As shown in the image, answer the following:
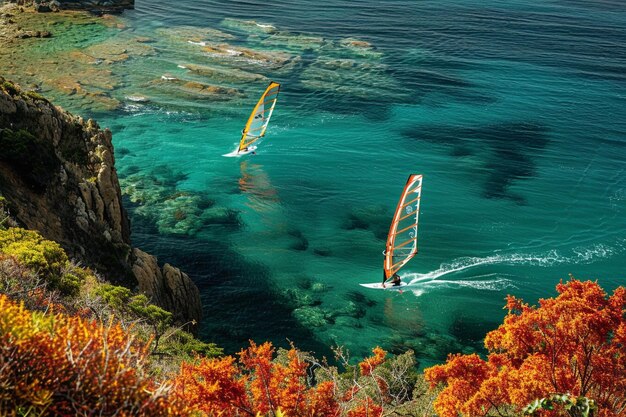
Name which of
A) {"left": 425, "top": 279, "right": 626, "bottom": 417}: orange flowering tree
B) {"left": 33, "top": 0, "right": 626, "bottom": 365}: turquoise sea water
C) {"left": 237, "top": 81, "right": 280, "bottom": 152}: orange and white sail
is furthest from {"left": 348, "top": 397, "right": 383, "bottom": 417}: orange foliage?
{"left": 237, "top": 81, "right": 280, "bottom": 152}: orange and white sail

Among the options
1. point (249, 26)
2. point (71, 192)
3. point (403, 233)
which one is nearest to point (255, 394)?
point (71, 192)

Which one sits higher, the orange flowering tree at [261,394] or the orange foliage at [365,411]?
the orange flowering tree at [261,394]

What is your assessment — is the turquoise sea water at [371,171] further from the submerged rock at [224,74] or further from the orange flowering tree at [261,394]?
the orange flowering tree at [261,394]

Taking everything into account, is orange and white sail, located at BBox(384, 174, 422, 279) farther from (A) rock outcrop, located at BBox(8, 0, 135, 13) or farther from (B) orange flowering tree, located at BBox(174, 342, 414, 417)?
(A) rock outcrop, located at BBox(8, 0, 135, 13)

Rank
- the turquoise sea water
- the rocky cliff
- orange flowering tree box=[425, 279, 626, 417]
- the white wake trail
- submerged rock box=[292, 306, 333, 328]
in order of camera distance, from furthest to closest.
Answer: the white wake trail < the turquoise sea water < submerged rock box=[292, 306, 333, 328] < the rocky cliff < orange flowering tree box=[425, 279, 626, 417]

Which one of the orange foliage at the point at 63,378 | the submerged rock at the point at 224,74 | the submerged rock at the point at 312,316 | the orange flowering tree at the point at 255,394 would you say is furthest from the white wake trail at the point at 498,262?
the submerged rock at the point at 224,74

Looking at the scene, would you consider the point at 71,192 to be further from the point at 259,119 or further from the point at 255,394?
the point at 259,119

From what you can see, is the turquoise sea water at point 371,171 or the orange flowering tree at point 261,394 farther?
the turquoise sea water at point 371,171
